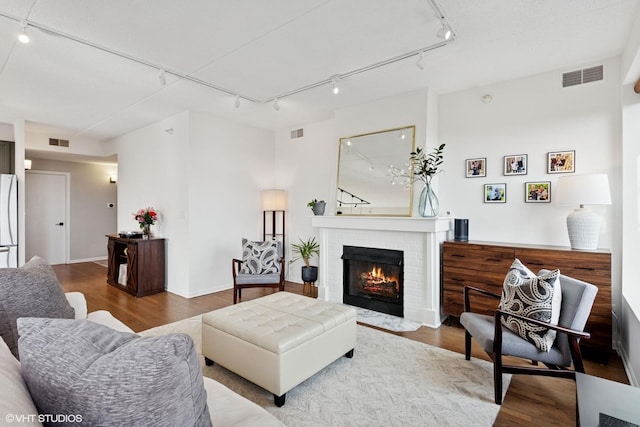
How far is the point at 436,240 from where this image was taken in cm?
363

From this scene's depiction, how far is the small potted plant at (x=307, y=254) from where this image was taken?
16.1ft

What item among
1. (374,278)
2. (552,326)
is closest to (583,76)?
(552,326)

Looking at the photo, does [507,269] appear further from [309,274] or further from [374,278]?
[309,274]

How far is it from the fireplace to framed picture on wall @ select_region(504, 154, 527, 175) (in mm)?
1518

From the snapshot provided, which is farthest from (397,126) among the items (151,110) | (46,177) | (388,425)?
(46,177)

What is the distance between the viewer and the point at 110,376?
745 millimetres

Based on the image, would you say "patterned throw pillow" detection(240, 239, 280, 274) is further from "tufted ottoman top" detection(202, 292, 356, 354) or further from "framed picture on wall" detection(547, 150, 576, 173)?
"framed picture on wall" detection(547, 150, 576, 173)

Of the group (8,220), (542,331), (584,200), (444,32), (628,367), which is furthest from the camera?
(8,220)

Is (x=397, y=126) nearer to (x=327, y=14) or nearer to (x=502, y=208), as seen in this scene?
(x=502, y=208)

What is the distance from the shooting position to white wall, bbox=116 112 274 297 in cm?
477

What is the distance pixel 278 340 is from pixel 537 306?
5.88 feet

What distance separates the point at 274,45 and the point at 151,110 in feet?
9.08

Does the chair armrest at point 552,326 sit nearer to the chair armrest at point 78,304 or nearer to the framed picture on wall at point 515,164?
the framed picture on wall at point 515,164

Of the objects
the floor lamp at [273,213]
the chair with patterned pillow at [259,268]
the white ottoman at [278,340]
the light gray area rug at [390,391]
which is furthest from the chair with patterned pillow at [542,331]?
the floor lamp at [273,213]
